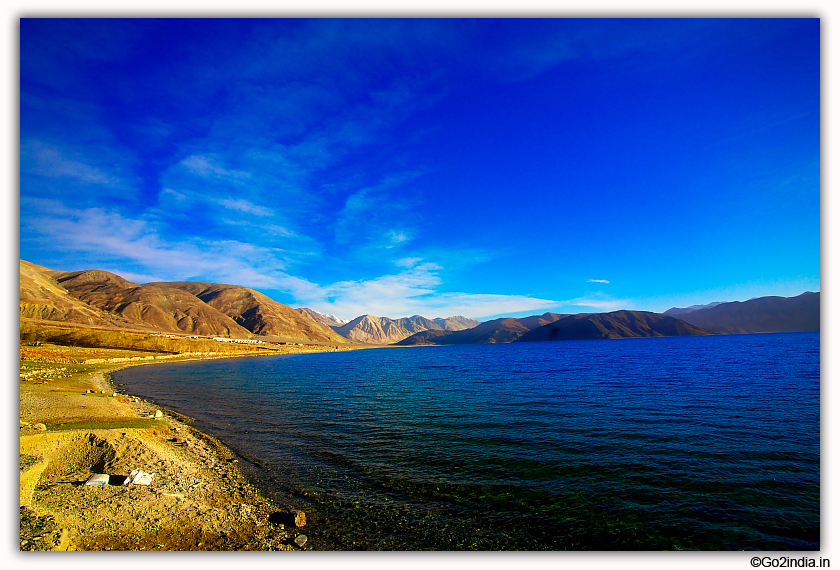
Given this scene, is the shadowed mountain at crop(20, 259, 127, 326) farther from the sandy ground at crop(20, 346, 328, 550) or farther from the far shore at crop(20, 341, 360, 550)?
the sandy ground at crop(20, 346, 328, 550)

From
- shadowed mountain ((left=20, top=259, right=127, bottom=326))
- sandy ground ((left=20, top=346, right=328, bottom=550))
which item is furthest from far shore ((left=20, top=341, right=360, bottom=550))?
shadowed mountain ((left=20, top=259, right=127, bottom=326))

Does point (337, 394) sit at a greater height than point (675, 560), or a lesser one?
lesser

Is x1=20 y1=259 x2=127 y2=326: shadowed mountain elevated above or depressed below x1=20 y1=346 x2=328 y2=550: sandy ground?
above

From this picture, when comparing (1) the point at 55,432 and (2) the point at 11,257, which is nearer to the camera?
(2) the point at 11,257

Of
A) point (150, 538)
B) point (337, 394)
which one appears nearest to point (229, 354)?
point (337, 394)

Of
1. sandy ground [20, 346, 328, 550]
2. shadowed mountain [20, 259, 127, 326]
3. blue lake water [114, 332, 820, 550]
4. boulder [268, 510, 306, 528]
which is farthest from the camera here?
shadowed mountain [20, 259, 127, 326]

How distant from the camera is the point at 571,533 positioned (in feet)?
34.9

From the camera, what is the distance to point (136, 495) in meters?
11.9

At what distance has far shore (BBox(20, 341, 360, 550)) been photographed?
966 centimetres

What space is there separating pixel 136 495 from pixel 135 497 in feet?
0.47

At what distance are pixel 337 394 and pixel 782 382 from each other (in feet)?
161

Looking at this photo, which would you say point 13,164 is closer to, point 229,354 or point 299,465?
point 299,465

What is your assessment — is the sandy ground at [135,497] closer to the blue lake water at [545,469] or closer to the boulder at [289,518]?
the boulder at [289,518]

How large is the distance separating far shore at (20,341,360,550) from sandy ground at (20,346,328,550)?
0.09 ft
